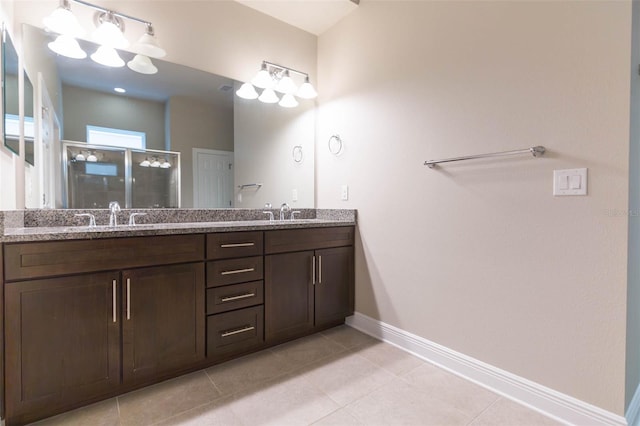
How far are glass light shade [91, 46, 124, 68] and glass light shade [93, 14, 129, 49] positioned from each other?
0.10 feet

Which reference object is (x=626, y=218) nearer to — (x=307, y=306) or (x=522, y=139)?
(x=522, y=139)

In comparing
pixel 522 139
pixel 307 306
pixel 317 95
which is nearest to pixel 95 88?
pixel 317 95

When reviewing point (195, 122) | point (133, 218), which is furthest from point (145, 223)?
point (195, 122)

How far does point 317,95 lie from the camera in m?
2.86

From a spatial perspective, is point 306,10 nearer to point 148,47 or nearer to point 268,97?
point 268,97

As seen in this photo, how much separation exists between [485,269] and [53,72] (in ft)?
8.91

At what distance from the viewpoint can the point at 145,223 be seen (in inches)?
80.7

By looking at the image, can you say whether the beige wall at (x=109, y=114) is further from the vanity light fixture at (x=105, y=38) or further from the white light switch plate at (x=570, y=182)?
the white light switch plate at (x=570, y=182)

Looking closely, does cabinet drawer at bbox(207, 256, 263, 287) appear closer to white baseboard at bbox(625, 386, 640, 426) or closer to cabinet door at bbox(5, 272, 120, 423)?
cabinet door at bbox(5, 272, 120, 423)

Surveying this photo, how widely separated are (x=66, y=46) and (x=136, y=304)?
4.99ft

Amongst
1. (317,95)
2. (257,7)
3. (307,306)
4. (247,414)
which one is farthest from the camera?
(317,95)

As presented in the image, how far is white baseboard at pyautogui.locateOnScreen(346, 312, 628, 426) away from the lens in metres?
1.38

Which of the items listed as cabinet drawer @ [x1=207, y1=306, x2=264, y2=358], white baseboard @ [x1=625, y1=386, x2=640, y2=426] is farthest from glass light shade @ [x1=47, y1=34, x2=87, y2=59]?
white baseboard @ [x1=625, y1=386, x2=640, y2=426]

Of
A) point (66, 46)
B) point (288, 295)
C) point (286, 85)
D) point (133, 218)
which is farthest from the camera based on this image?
point (286, 85)
